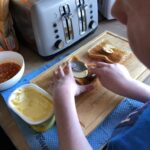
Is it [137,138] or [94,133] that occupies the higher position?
[137,138]

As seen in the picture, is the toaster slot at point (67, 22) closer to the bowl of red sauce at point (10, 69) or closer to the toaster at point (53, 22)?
the toaster at point (53, 22)

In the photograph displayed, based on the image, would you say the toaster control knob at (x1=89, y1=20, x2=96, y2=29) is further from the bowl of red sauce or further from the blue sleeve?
the blue sleeve

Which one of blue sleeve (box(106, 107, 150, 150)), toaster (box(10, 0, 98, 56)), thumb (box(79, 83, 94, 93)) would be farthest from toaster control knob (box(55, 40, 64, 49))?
blue sleeve (box(106, 107, 150, 150))

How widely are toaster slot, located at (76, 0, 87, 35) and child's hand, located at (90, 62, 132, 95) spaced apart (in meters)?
0.20

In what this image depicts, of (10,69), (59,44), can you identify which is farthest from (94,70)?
(10,69)

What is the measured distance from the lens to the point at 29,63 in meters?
0.84

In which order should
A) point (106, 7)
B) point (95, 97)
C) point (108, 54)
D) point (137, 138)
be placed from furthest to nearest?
point (106, 7)
point (108, 54)
point (95, 97)
point (137, 138)

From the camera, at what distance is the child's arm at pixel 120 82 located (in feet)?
2.09

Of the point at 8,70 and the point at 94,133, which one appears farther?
the point at 8,70

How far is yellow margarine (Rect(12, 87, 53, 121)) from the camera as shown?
597 mm

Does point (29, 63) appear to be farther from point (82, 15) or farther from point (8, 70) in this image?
point (82, 15)

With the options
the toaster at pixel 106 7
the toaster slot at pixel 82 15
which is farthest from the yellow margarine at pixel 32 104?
the toaster at pixel 106 7

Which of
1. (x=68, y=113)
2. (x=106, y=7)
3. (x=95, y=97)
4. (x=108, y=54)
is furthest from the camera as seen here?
(x=106, y=7)

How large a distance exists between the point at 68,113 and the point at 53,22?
1.09ft
